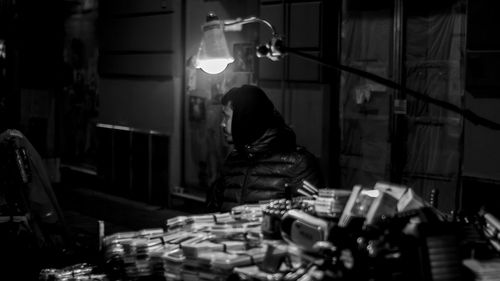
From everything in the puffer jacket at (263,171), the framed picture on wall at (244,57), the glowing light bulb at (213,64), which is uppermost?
the framed picture on wall at (244,57)

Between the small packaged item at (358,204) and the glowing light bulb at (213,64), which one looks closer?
the small packaged item at (358,204)

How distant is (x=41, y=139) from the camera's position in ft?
44.3

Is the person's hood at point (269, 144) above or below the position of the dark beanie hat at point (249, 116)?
below

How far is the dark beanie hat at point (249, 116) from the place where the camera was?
616cm

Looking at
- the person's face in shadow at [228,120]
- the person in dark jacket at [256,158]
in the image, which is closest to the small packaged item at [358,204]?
the person in dark jacket at [256,158]

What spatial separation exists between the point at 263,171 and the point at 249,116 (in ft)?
1.53

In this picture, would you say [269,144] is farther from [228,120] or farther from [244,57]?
[244,57]

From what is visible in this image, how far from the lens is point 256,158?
6.13 meters

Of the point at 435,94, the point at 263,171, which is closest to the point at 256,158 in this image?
the point at 263,171

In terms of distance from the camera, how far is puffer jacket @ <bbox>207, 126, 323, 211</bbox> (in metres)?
5.96

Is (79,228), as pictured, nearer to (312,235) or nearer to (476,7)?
(476,7)

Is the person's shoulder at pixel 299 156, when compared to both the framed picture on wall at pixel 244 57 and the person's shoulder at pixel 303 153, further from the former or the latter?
the framed picture on wall at pixel 244 57

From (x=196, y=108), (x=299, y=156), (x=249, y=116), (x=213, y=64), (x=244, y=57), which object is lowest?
(x=299, y=156)

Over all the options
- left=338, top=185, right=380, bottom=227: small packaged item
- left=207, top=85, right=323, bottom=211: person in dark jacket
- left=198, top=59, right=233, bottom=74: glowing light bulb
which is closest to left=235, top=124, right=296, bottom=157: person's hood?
left=207, top=85, right=323, bottom=211: person in dark jacket
